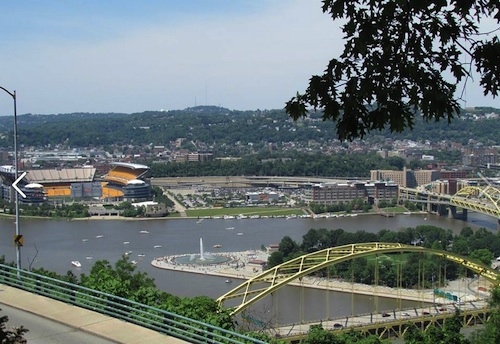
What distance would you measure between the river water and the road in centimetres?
702

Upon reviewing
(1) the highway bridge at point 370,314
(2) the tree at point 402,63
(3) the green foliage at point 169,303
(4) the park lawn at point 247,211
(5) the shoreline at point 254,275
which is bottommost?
(5) the shoreline at point 254,275

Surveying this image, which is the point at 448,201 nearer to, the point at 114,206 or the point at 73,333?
the point at 114,206

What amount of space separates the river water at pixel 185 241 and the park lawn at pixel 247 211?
1.30m

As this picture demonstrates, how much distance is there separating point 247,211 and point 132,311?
912 inches

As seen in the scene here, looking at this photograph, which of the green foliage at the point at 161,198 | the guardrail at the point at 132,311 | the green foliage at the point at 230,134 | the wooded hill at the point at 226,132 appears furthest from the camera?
the wooded hill at the point at 226,132

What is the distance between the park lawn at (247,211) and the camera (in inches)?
1011

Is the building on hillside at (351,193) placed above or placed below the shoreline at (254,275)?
above

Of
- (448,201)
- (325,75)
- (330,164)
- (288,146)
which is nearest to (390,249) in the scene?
(325,75)

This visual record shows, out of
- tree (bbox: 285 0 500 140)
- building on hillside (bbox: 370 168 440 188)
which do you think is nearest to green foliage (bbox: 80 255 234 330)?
tree (bbox: 285 0 500 140)

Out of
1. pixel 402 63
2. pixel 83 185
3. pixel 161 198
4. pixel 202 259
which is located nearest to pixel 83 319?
A: pixel 402 63

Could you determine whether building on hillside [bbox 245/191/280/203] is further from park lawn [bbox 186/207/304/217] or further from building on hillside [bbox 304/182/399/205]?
park lawn [bbox 186/207/304/217]

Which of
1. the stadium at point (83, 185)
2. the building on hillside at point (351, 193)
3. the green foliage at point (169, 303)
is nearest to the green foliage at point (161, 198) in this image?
the stadium at point (83, 185)

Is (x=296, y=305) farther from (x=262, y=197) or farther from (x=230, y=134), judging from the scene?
(x=230, y=134)

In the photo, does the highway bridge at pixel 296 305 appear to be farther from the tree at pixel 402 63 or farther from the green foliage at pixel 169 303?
the tree at pixel 402 63
